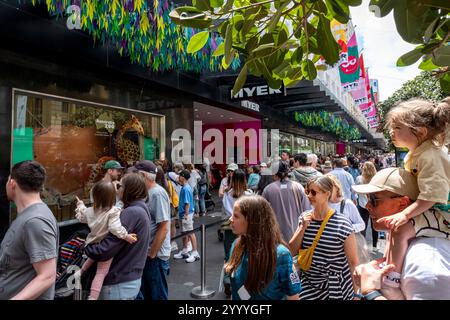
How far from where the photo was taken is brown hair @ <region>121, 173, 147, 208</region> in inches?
127

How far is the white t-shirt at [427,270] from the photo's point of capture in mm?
1194

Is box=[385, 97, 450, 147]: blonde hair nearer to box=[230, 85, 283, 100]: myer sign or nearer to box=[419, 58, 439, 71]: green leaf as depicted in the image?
box=[419, 58, 439, 71]: green leaf

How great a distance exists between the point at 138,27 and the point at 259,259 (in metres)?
5.31

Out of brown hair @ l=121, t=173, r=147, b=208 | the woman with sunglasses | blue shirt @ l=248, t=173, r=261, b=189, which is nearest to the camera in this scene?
the woman with sunglasses

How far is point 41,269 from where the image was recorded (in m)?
2.17

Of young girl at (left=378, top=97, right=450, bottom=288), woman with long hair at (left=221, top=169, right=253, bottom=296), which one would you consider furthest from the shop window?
young girl at (left=378, top=97, right=450, bottom=288)

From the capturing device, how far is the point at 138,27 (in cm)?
594

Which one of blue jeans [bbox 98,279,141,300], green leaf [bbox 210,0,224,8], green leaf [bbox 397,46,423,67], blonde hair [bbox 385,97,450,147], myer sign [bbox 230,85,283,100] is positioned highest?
myer sign [bbox 230,85,283,100]

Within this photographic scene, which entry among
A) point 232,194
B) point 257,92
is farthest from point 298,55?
point 257,92

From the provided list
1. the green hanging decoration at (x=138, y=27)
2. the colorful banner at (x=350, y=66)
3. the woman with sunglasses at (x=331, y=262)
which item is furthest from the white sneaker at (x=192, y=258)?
the colorful banner at (x=350, y=66)

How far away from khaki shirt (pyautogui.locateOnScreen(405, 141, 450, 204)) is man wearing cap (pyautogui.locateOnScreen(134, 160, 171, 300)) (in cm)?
274

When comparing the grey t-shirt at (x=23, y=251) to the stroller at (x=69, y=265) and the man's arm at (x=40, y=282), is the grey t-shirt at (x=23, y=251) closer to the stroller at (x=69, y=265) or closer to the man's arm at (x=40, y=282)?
the man's arm at (x=40, y=282)
